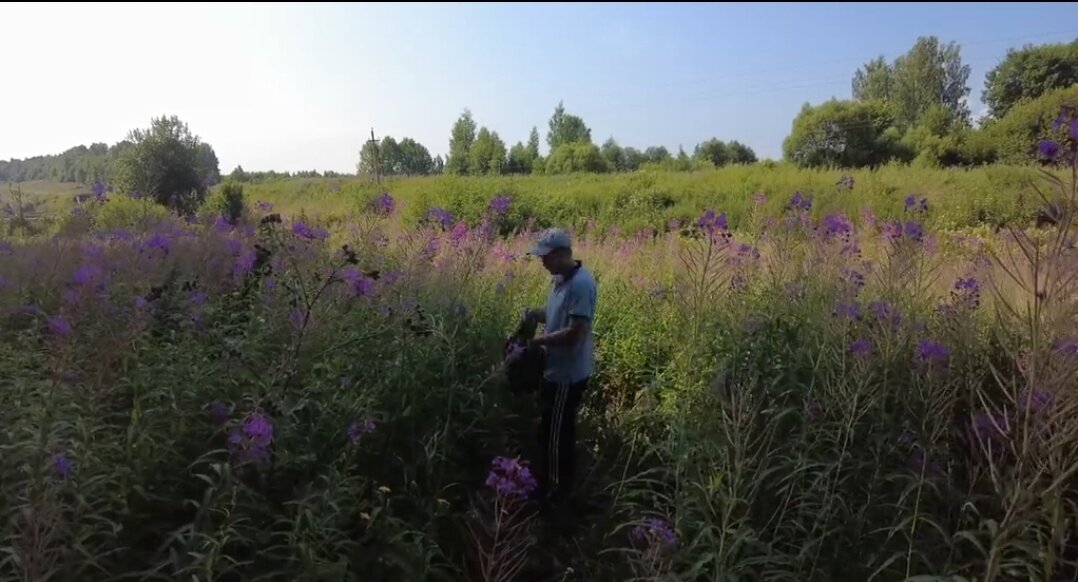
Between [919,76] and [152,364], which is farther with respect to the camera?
[919,76]

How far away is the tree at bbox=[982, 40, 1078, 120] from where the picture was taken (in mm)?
33156

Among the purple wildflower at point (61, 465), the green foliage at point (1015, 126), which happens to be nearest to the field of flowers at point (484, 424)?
the purple wildflower at point (61, 465)

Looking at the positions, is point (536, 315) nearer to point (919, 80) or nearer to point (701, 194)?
point (701, 194)

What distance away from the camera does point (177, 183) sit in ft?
67.1

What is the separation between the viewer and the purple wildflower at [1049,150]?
5.84 ft

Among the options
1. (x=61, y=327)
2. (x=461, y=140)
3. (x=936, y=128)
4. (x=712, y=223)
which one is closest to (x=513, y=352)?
(x=712, y=223)

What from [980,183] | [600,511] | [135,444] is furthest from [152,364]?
[980,183]

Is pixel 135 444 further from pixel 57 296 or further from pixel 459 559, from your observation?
pixel 57 296

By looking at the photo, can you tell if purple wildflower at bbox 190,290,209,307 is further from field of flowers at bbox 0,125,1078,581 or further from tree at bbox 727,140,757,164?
tree at bbox 727,140,757,164

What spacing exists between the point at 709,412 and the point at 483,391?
1175 mm

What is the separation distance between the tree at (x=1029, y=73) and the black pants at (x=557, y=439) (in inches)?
1398

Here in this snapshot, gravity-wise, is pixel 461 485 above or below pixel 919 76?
below

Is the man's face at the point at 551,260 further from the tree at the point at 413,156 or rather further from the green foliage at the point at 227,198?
the tree at the point at 413,156

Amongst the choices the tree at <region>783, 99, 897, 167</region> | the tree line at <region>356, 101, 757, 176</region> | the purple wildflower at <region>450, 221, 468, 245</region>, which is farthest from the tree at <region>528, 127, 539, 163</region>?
the purple wildflower at <region>450, 221, 468, 245</region>
